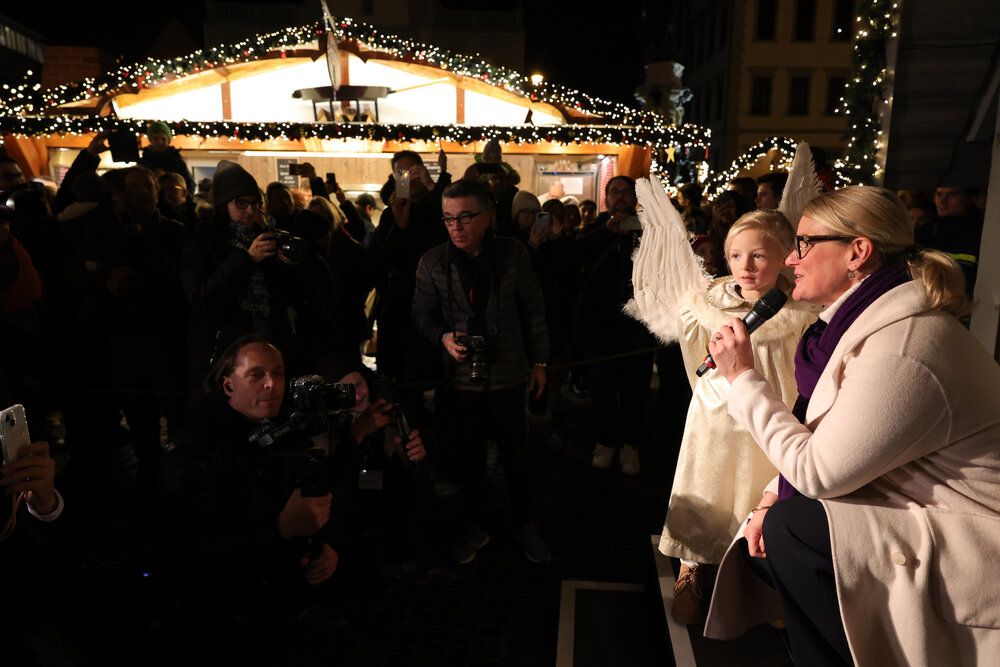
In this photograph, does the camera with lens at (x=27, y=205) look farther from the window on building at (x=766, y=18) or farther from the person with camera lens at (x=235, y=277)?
the window on building at (x=766, y=18)

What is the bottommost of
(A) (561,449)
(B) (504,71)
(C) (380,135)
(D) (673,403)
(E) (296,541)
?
(A) (561,449)

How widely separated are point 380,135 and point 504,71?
7.13ft

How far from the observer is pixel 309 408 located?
8.50 feet

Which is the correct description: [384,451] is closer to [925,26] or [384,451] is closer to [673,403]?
[673,403]

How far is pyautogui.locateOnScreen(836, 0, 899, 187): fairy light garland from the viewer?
3949 mm

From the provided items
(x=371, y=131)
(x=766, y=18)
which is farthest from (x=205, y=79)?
(x=766, y=18)

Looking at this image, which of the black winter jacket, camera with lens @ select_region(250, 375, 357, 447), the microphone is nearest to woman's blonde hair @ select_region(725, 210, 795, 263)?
the microphone

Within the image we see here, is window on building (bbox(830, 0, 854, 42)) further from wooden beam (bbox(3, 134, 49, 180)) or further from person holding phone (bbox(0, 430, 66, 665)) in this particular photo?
person holding phone (bbox(0, 430, 66, 665))

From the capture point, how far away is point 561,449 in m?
5.55

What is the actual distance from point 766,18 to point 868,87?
106 feet

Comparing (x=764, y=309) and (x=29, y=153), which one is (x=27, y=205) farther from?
(x=29, y=153)

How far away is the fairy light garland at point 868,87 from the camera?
395cm

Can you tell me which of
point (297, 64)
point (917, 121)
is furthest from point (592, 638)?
point (297, 64)

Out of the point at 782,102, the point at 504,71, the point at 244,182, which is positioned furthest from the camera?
the point at 782,102
